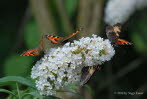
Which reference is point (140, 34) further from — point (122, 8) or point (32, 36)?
point (32, 36)

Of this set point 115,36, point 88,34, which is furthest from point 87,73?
point 88,34

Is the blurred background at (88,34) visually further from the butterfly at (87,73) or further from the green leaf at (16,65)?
the butterfly at (87,73)

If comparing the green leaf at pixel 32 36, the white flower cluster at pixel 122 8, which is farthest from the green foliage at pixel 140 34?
the green leaf at pixel 32 36

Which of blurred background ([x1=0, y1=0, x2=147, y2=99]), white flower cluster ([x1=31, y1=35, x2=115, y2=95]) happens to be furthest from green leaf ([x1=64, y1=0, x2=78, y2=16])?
white flower cluster ([x1=31, y1=35, x2=115, y2=95])

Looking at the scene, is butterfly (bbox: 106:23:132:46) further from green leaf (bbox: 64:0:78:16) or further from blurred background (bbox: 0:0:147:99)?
green leaf (bbox: 64:0:78:16)

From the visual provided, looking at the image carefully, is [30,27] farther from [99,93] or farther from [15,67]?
[99,93]

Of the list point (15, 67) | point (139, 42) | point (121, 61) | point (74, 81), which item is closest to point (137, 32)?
point (139, 42)
